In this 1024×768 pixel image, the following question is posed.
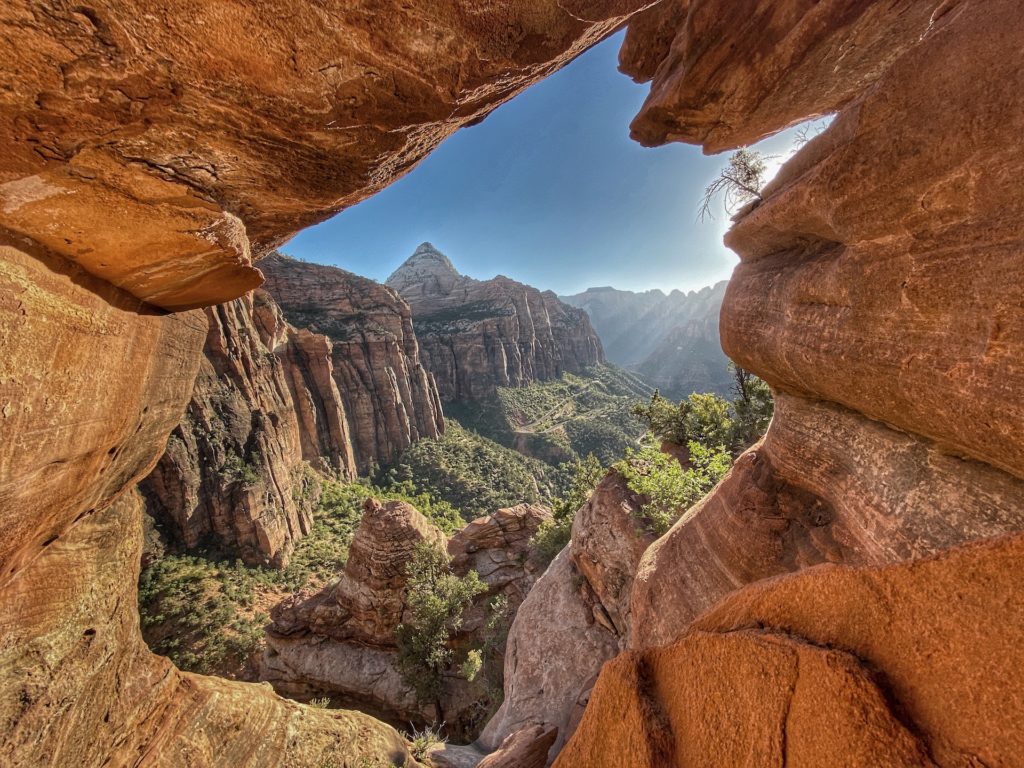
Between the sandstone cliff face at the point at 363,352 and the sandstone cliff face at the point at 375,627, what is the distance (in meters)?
32.8

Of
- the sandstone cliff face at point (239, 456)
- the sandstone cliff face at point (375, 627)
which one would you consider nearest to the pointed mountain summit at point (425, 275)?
the sandstone cliff face at point (239, 456)

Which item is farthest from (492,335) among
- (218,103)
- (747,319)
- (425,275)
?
(218,103)

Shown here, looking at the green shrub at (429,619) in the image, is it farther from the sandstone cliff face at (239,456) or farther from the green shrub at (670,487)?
the sandstone cliff face at (239,456)

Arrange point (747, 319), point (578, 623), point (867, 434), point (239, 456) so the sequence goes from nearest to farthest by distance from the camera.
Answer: point (867, 434), point (747, 319), point (578, 623), point (239, 456)

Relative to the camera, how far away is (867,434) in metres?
4.85

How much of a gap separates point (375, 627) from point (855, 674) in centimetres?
2068

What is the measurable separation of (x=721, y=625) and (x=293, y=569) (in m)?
31.5

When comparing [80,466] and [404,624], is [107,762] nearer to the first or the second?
[80,466]

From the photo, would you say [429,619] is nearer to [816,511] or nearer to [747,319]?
[816,511]

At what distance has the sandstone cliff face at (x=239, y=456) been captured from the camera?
23.9 m

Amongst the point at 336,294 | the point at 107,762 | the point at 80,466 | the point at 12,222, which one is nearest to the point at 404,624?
the point at 107,762

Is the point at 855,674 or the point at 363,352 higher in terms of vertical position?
the point at 363,352

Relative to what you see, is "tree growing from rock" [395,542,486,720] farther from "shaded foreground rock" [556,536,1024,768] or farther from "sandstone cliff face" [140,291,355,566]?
"sandstone cliff face" [140,291,355,566]

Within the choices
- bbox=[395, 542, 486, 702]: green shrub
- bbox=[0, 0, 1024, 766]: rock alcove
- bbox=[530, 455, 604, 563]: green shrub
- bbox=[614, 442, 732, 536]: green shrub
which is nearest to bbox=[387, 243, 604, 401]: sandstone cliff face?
bbox=[530, 455, 604, 563]: green shrub
